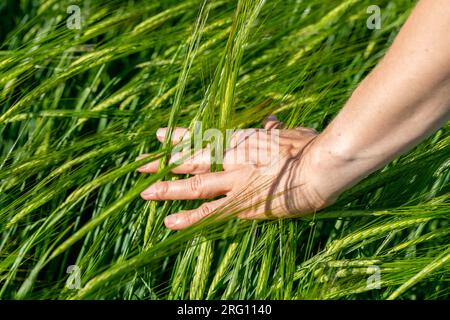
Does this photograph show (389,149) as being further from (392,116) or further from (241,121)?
(241,121)

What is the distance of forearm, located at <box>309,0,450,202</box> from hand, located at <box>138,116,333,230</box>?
43mm

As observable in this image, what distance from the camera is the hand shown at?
125cm

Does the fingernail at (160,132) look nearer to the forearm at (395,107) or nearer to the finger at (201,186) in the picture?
the finger at (201,186)

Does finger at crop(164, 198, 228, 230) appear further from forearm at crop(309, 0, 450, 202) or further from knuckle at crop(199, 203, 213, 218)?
forearm at crop(309, 0, 450, 202)

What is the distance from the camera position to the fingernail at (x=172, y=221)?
1308 mm

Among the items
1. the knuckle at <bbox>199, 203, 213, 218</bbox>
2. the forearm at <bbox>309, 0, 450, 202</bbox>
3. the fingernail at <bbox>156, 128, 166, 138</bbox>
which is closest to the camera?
the forearm at <bbox>309, 0, 450, 202</bbox>

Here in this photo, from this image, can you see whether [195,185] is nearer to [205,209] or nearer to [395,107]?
[205,209]

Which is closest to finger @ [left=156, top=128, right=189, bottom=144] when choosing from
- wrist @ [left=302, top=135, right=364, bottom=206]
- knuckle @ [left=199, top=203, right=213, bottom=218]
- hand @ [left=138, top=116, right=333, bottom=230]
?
hand @ [left=138, top=116, right=333, bottom=230]

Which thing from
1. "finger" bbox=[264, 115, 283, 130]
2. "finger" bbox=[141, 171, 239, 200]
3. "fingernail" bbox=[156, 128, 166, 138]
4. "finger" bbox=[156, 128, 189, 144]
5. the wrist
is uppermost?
"finger" bbox=[264, 115, 283, 130]

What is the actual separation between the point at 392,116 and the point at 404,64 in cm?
9

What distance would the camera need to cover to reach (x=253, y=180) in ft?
4.22

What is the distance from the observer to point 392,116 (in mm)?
1077

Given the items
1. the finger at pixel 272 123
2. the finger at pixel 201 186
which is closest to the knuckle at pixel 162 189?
the finger at pixel 201 186
